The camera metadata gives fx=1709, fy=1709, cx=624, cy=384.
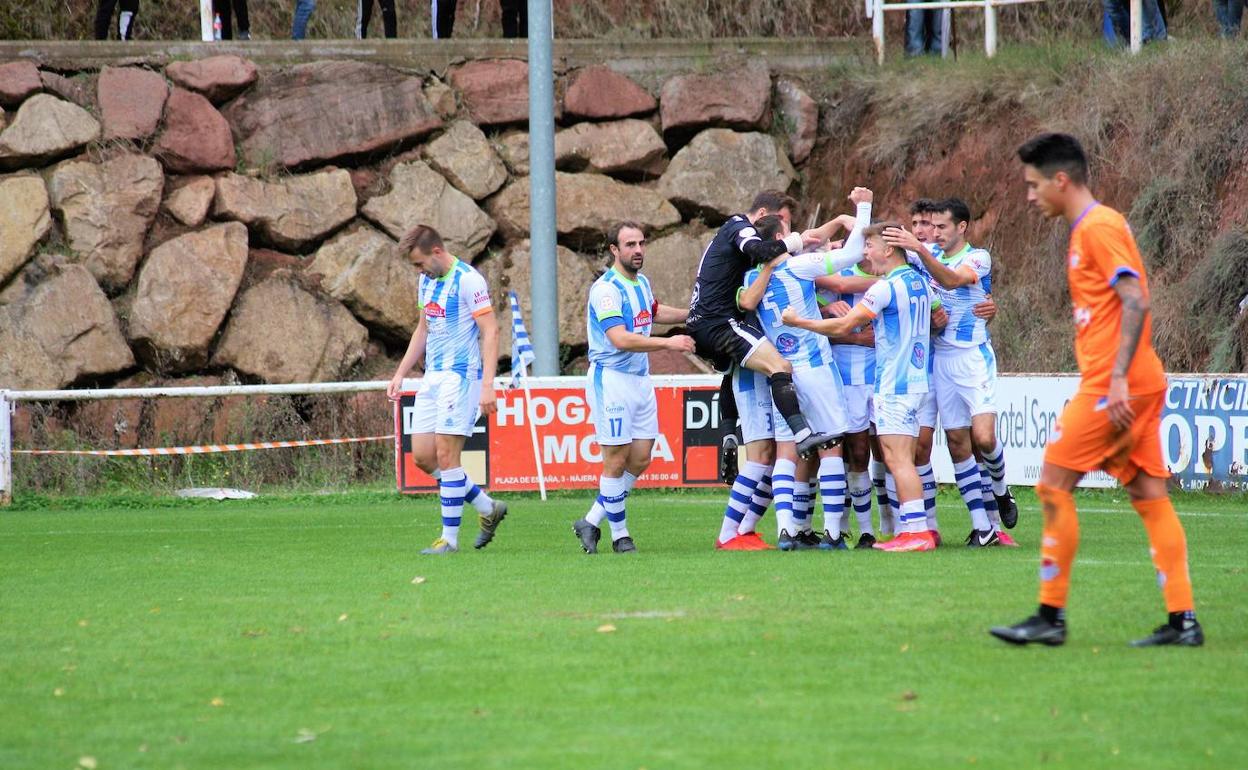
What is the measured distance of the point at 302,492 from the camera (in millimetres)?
19469

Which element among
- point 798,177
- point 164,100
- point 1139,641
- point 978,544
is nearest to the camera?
point 1139,641

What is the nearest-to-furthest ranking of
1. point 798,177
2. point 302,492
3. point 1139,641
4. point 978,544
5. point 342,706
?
point 342,706 < point 1139,641 < point 978,544 < point 302,492 < point 798,177

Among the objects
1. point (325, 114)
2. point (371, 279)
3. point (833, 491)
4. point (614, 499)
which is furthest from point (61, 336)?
point (833, 491)

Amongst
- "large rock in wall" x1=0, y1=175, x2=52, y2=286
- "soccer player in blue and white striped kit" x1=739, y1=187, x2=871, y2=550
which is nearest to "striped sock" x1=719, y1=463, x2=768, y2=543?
"soccer player in blue and white striped kit" x1=739, y1=187, x2=871, y2=550

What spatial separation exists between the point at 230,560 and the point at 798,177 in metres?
14.9

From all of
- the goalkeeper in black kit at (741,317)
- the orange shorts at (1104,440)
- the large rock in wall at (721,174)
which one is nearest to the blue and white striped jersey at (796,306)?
the goalkeeper in black kit at (741,317)

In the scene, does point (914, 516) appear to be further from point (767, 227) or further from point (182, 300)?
point (182, 300)

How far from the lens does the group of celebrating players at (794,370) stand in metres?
11.3

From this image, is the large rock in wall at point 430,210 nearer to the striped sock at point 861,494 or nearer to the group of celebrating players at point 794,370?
the group of celebrating players at point 794,370

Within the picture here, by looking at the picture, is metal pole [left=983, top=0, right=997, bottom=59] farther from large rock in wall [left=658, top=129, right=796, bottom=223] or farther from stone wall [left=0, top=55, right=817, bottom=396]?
large rock in wall [left=658, top=129, right=796, bottom=223]

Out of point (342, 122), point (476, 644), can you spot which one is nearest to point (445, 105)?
point (342, 122)

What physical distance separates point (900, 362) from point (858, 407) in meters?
0.93

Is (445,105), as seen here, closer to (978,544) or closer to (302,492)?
(302,492)

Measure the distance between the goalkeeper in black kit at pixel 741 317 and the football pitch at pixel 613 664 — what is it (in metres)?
1.06
